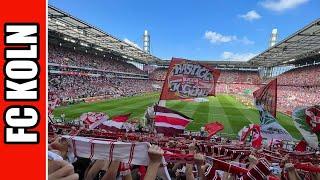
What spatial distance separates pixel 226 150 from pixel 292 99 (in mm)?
51745

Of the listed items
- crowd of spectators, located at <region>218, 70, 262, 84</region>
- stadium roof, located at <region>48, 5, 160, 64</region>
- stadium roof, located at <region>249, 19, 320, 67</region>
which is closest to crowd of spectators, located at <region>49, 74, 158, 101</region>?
stadium roof, located at <region>48, 5, 160, 64</region>

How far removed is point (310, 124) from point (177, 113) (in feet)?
12.8

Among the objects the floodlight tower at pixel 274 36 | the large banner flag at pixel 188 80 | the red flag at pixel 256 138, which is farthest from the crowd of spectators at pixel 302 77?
the floodlight tower at pixel 274 36

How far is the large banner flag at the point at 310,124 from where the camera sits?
33.6 feet

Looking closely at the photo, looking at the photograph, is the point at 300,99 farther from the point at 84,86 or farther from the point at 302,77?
the point at 84,86

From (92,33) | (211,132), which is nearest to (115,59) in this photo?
(92,33)

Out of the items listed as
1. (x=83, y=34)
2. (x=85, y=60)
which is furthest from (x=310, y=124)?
(x=85, y=60)

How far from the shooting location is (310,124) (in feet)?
34.2

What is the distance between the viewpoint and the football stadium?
4.89 meters

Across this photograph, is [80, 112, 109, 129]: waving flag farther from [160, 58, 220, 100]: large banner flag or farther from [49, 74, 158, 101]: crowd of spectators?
[49, 74, 158, 101]: crowd of spectators

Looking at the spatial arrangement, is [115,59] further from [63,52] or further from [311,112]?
[311,112]

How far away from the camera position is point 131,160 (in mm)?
4555

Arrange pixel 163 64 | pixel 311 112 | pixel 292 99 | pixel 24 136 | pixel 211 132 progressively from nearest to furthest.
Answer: pixel 24 136 → pixel 311 112 → pixel 211 132 → pixel 292 99 → pixel 163 64

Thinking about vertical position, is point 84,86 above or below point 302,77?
below
